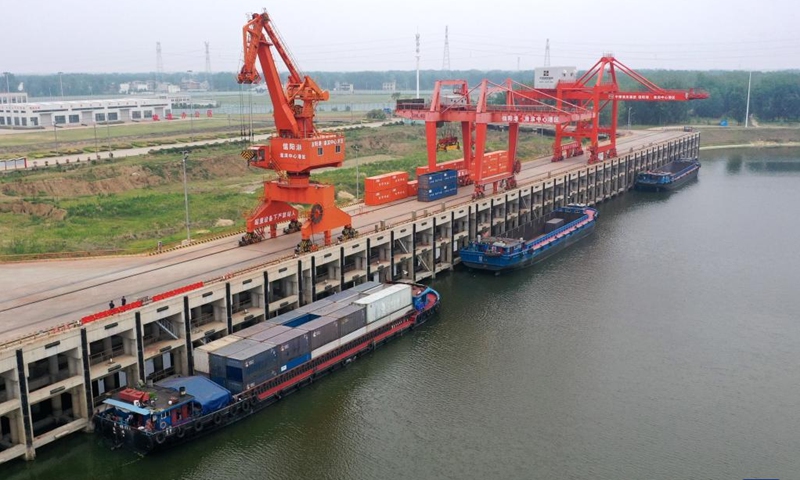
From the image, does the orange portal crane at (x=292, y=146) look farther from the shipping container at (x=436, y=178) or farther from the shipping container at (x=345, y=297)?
the shipping container at (x=436, y=178)

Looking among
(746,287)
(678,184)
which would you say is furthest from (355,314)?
(678,184)

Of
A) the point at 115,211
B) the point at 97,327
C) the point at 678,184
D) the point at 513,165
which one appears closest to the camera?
the point at 97,327

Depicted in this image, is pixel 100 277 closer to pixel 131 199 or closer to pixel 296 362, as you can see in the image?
pixel 296 362

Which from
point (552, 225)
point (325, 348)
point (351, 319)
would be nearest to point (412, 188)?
point (552, 225)

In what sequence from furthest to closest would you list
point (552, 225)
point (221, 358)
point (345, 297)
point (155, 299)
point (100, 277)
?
point (552, 225) → point (345, 297) → point (100, 277) → point (155, 299) → point (221, 358)

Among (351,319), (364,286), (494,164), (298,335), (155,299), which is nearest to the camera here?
(155,299)

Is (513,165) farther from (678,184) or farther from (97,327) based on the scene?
(97,327)
